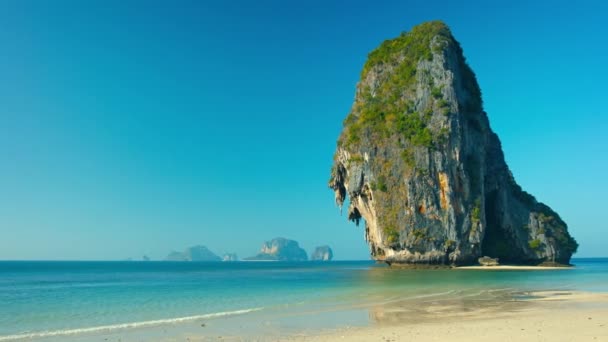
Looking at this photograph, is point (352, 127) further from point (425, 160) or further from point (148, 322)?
point (148, 322)

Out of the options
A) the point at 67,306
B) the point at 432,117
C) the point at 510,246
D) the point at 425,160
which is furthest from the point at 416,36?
the point at 67,306

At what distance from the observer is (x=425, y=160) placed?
5584cm

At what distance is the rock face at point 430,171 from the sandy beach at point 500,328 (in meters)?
38.6

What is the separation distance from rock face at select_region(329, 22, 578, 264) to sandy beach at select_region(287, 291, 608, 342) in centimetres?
3858

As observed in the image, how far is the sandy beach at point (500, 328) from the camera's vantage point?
450 inches

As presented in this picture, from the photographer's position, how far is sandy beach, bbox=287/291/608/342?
450 inches

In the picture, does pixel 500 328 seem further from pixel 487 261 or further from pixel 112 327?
pixel 487 261

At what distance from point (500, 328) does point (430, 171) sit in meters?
44.2

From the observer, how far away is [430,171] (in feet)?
182

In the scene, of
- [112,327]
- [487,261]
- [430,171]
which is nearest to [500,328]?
[112,327]

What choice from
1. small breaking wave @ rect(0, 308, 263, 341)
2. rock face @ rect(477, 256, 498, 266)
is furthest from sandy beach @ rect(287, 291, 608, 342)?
rock face @ rect(477, 256, 498, 266)

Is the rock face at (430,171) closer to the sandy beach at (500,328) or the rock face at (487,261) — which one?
the rock face at (487,261)

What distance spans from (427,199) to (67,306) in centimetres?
4273

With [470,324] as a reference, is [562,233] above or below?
above
